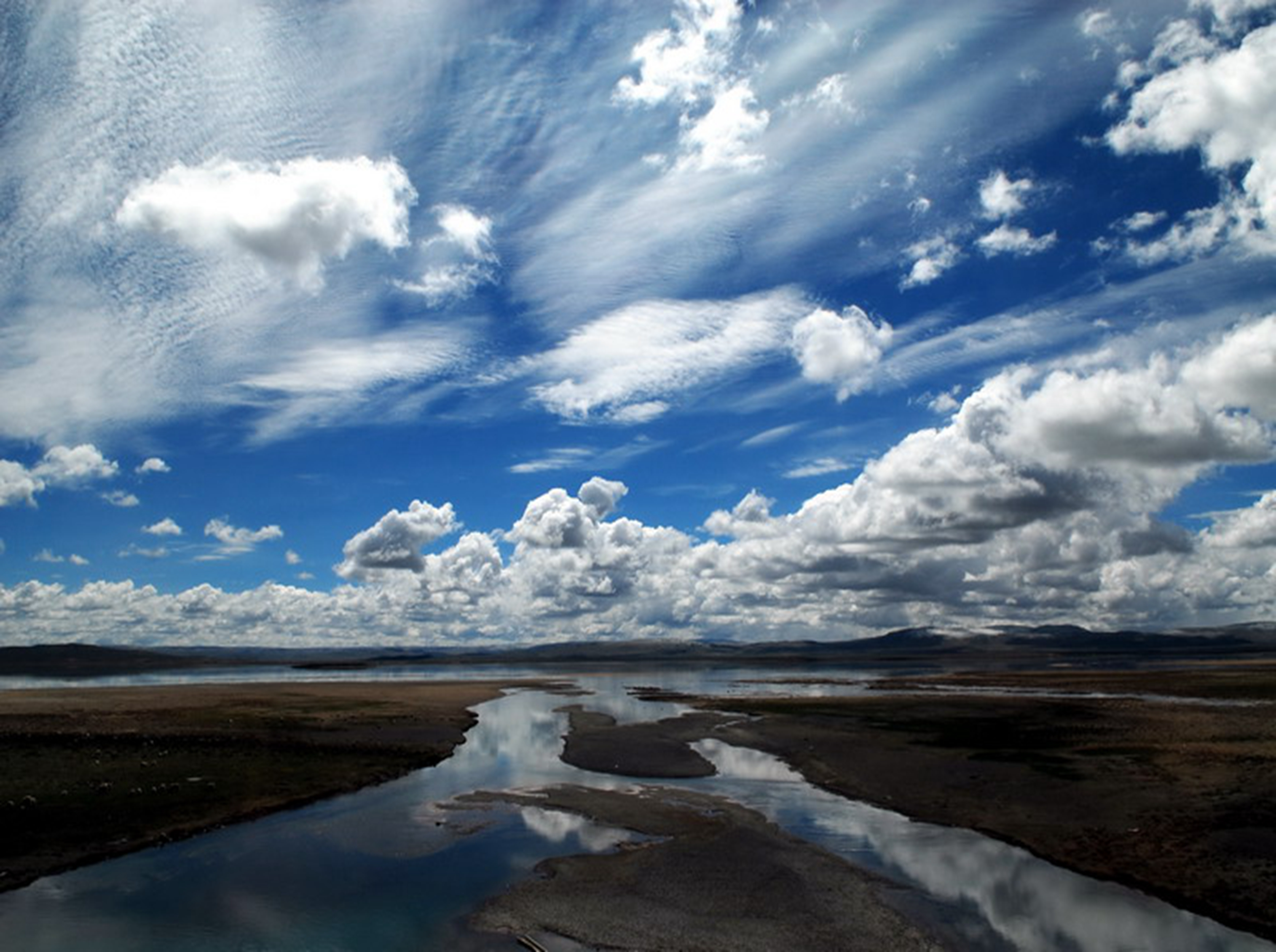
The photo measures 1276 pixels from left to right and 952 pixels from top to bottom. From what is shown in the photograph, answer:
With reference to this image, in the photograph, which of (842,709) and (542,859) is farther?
(842,709)

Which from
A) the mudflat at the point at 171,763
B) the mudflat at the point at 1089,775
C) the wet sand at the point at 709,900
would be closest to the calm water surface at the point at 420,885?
the wet sand at the point at 709,900

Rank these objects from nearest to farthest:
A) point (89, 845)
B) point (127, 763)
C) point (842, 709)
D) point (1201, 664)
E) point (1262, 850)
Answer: point (1262, 850), point (89, 845), point (127, 763), point (842, 709), point (1201, 664)

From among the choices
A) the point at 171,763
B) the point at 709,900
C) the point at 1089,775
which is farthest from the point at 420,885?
the point at 1089,775

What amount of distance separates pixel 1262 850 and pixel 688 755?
29.3m

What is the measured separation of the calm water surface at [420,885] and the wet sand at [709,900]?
1116 millimetres

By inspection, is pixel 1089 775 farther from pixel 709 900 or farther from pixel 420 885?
pixel 420 885

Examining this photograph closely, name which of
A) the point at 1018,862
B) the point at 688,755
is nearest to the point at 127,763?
the point at 688,755

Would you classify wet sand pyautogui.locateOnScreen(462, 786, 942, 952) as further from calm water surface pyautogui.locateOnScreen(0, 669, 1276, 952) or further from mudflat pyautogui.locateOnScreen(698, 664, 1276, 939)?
mudflat pyautogui.locateOnScreen(698, 664, 1276, 939)

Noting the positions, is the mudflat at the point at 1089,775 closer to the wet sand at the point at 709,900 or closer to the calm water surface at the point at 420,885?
the calm water surface at the point at 420,885

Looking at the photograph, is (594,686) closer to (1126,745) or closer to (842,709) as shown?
→ (842,709)

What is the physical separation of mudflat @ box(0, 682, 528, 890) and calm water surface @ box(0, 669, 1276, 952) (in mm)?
1858

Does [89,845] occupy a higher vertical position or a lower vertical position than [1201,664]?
higher

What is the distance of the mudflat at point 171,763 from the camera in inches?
1087

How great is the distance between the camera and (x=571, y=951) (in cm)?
1850
